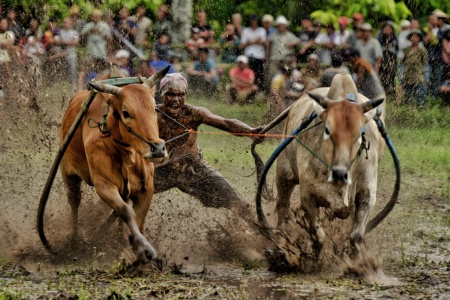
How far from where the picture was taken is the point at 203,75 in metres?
18.2

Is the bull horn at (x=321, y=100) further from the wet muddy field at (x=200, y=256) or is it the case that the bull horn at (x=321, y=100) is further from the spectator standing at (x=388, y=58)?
the spectator standing at (x=388, y=58)

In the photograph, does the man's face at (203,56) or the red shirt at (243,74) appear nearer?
the red shirt at (243,74)

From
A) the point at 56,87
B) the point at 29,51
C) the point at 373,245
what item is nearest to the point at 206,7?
the point at 29,51

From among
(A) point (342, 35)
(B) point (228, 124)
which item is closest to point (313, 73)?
(A) point (342, 35)

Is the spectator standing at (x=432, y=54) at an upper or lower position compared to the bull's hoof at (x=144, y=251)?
upper

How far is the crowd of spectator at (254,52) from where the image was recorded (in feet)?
55.8

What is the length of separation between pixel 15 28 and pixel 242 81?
382cm

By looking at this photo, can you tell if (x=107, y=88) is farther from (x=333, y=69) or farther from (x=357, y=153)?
(x=333, y=69)

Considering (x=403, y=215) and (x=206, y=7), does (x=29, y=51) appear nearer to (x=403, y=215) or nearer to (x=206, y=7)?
(x=206, y=7)

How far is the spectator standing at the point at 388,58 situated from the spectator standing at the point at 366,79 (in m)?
0.88

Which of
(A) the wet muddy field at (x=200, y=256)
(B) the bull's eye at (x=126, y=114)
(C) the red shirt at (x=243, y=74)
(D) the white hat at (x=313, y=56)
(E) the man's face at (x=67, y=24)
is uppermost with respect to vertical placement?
(B) the bull's eye at (x=126, y=114)

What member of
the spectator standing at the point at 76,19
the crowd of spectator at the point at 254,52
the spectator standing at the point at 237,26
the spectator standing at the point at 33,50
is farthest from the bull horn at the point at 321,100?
the spectator standing at the point at 237,26

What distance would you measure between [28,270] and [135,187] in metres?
1.21

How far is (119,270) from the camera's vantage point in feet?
29.3
